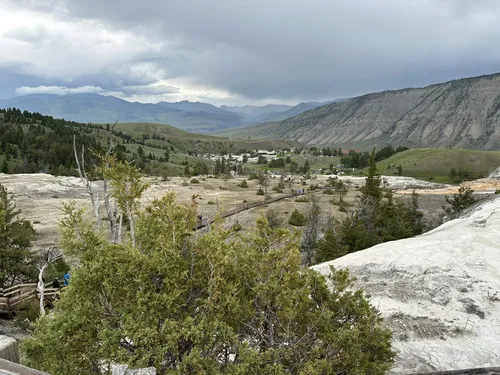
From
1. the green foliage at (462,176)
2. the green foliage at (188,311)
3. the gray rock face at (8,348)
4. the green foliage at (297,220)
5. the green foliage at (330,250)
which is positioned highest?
the gray rock face at (8,348)

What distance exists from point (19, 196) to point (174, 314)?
71910 millimetres

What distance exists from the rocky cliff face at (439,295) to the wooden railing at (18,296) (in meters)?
17.9

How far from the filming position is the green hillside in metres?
137

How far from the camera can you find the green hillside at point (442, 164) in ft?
450

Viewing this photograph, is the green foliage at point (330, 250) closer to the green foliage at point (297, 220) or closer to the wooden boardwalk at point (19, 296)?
the wooden boardwalk at point (19, 296)

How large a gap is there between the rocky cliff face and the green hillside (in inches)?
4662

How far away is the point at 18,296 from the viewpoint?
2127cm

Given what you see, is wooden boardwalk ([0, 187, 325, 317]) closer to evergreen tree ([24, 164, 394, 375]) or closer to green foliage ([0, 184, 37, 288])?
green foliage ([0, 184, 37, 288])

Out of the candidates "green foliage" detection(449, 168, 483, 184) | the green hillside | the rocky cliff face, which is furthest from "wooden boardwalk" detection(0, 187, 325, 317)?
the green hillside

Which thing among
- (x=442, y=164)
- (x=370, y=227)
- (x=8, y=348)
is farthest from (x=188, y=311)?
(x=442, y=164)

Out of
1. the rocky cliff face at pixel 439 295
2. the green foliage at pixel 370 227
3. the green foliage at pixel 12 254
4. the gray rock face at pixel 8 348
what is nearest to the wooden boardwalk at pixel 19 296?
the green foliage at pixel 12 254

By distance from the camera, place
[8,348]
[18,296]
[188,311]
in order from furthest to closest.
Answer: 1. [18,296]
2. [188,311]
3. [8,348]

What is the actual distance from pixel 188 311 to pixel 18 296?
19.0 metres

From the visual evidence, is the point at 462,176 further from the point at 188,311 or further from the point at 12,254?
the point at 188,311
